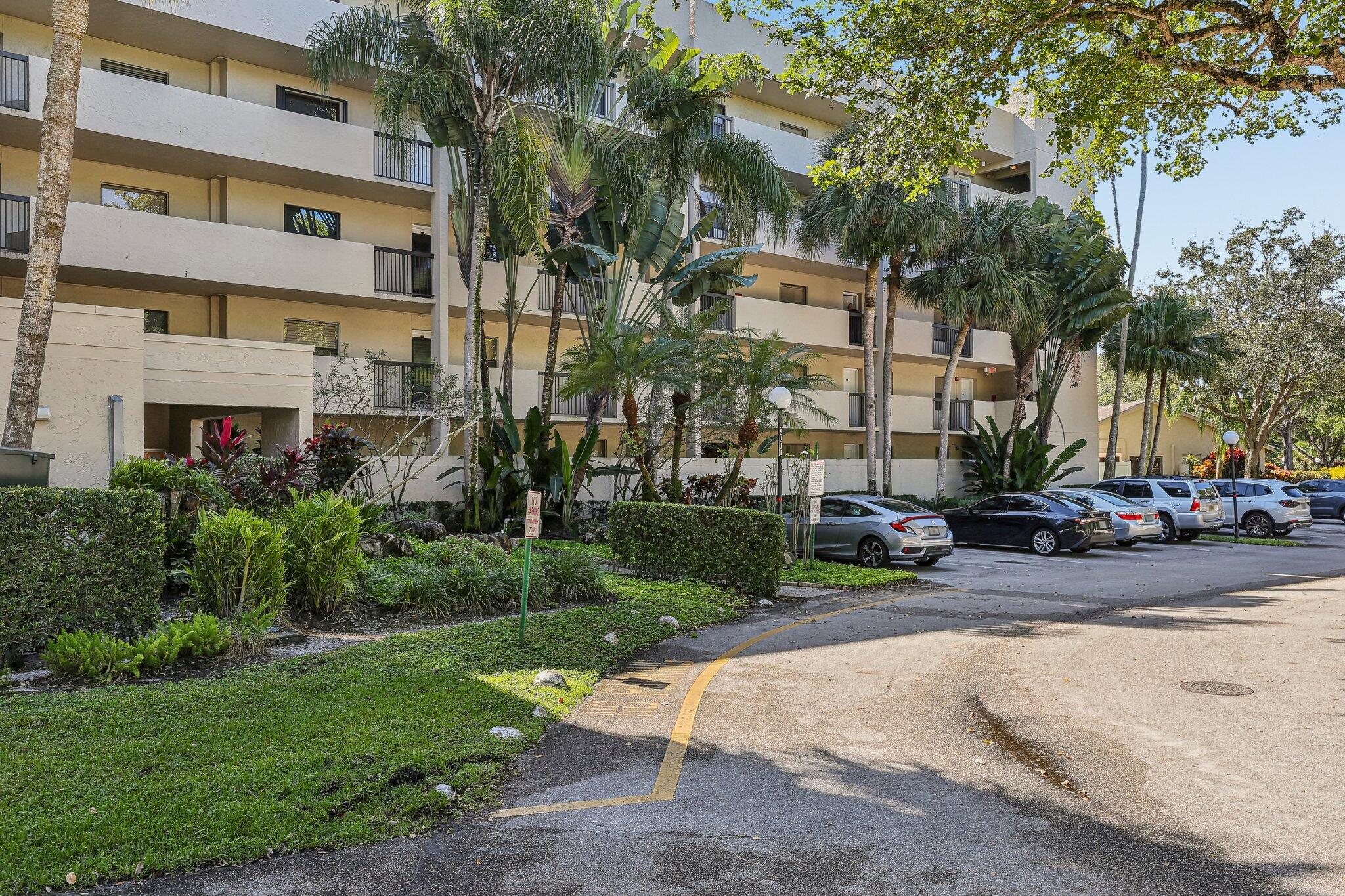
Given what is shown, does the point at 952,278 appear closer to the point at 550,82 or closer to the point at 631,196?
the point at 631,196

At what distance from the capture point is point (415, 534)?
1694 centimetres

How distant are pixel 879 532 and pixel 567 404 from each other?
10.4 meters

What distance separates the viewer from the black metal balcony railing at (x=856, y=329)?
1318 inches

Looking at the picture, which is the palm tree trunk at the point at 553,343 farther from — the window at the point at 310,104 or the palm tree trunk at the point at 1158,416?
the palm tree trunk at the point at 1158,416

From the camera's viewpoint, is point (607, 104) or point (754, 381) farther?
point (607, 104)

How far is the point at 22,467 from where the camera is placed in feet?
33.3

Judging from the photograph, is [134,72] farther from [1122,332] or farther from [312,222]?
[1122,332]

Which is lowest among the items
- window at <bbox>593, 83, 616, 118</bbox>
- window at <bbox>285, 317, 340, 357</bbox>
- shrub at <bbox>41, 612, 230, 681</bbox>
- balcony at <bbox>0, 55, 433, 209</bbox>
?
shrub at <bbox>41, 612, 230, 681</bbox>

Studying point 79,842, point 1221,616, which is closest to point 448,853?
point 79,842

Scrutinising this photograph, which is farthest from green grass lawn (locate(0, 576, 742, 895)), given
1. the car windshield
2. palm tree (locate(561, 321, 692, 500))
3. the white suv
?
the white suv

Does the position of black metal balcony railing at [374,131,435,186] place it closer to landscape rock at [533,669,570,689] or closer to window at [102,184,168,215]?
window at [102,184,168,215]

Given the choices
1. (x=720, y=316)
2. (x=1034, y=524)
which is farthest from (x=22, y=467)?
(x=720, y=316)

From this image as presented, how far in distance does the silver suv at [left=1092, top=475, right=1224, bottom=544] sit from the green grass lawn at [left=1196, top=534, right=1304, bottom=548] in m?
0.57

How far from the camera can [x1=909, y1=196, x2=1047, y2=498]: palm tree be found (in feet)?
98.6
